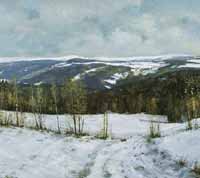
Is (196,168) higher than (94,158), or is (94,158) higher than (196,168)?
(196,168)

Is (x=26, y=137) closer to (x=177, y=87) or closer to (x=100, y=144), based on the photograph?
(x=100, y=144)

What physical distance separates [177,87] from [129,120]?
3323 inches

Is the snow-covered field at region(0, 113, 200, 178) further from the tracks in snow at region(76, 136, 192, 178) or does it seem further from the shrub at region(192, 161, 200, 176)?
the shrub at region(192, 161, 200, 176)

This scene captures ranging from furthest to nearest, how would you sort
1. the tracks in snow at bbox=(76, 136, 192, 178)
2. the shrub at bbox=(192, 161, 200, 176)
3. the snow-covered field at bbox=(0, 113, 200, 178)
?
the snow-covered field at bbox=(0, 113, 200, 178), the tracks in snow at bbox=(76, 136, 192, 178), the shrub at bbox=(192, 161, 200, 176)

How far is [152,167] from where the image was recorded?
19.0 meters

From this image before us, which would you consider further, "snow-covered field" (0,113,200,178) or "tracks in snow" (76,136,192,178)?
"snow-covered field" (0,113,200,178)

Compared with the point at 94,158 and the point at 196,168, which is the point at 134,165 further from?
the point at 196,168

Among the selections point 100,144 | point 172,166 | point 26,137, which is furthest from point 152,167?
point 26,137

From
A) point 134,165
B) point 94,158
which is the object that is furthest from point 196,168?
point 94,158

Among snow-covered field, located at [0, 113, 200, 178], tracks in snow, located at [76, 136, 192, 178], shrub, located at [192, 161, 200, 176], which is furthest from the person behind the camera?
snow-covered field, located at [0, 113, 200, 178]

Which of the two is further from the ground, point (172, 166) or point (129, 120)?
point (172, 166)

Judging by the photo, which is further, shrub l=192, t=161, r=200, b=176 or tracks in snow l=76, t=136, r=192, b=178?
tracks in snow l=76, t=136, r=192, b=178

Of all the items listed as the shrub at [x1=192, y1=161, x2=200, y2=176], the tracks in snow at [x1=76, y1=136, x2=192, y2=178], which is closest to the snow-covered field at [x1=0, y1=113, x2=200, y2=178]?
the tracks in snow at [x1=76, y1=136, x2=192, y2=178]

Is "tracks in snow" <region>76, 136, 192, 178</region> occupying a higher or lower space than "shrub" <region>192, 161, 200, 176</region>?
lower
